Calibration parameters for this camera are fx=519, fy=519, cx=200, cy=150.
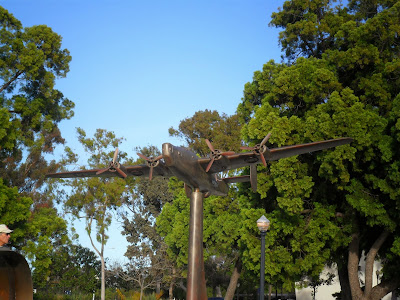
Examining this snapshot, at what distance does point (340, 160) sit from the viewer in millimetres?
23188

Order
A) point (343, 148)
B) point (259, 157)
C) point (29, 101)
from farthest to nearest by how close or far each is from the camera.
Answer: point (29, 101) < point (343, 148) < point (259, 157)

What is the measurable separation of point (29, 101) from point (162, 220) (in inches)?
582

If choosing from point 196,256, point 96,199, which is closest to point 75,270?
point 96,199

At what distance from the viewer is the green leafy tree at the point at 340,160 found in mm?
23547

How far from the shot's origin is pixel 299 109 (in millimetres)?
27766

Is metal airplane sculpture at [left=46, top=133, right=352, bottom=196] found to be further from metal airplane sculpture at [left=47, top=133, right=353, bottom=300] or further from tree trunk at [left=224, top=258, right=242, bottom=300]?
tree trunk at [left=224, top=258, right=242, bottom=300]

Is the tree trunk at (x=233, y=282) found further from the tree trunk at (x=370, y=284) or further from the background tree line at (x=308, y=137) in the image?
the tree trunk at (x=370, y=284)

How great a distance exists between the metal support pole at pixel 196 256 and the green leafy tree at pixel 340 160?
10446mm

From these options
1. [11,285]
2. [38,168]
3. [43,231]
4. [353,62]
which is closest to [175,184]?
[38,168]

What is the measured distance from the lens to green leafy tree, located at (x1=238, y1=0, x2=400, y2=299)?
927 inches

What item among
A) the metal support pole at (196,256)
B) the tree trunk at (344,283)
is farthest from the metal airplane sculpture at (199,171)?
the tree trunk at (344,283)

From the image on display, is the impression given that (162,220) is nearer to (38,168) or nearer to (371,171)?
(38,168)

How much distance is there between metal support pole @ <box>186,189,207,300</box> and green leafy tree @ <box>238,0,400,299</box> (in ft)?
34.3

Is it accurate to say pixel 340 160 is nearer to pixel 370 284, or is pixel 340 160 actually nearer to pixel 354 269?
pixel 354 269
